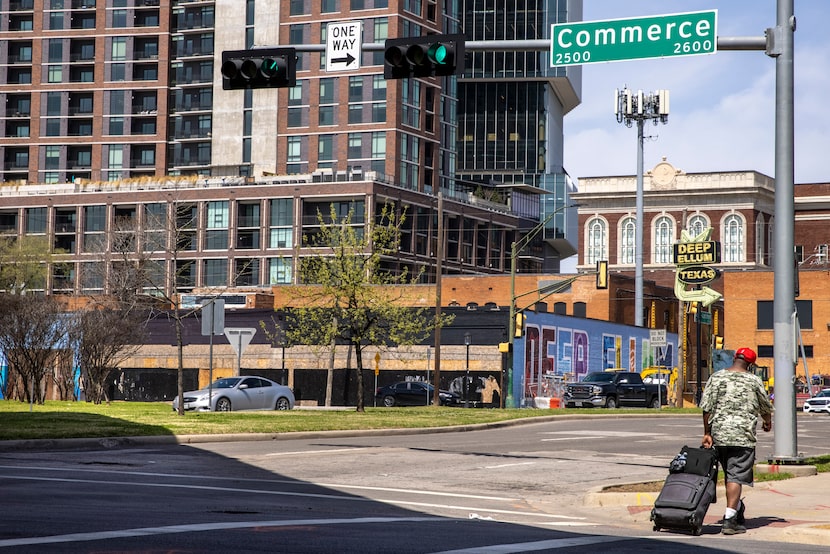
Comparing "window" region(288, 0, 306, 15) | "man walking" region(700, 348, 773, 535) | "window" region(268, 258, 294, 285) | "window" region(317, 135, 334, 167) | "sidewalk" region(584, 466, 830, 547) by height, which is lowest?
"sidewalk" region(584, 466, 830, 547)

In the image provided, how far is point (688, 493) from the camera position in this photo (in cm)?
1146

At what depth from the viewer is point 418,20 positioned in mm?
107812

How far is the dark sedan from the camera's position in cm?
5397

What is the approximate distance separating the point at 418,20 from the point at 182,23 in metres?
24.4

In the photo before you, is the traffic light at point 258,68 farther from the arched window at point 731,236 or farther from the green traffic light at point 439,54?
the arched window at point 731,236

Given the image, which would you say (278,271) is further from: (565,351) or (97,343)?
(97,343)

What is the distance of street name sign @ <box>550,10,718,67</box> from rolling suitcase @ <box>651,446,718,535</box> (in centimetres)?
799

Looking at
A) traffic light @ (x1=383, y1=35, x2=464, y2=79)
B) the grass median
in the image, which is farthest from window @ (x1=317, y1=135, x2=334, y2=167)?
traffic light @ (x1=383, y1=35, x2=464, y2=79)

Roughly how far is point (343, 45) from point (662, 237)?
3583 inches

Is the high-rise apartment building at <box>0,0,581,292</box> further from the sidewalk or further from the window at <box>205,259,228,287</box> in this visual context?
the sidewalk

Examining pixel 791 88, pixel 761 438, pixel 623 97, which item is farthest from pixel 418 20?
pixel 791 88

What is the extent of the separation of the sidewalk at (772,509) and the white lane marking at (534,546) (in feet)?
4.87

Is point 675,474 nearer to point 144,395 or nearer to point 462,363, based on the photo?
point 462,363

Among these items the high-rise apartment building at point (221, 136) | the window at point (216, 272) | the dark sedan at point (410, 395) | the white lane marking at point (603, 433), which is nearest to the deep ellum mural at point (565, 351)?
the dark sedan at point (410, 395)
